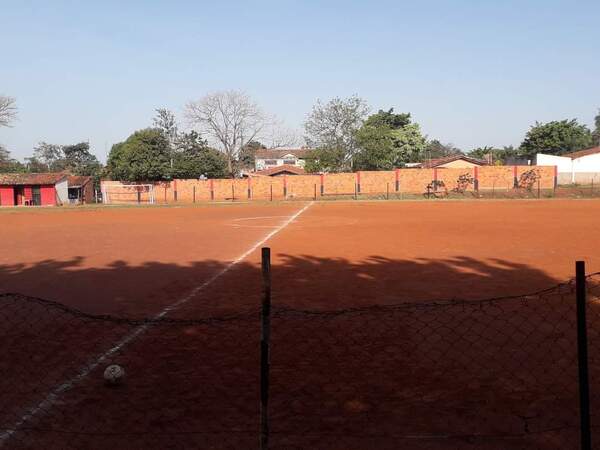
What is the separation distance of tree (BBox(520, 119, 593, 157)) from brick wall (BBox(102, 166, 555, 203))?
2303 centimetres

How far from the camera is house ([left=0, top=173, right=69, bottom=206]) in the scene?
53.2 m

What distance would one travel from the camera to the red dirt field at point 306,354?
4.32m

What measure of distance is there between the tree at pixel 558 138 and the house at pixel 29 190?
2339 inches

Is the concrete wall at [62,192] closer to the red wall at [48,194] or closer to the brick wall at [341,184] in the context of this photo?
the red wall at [48,194]

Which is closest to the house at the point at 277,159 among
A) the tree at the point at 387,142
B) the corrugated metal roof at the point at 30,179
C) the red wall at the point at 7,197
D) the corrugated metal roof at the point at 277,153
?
the corrugated metal roof at the point at 277,153

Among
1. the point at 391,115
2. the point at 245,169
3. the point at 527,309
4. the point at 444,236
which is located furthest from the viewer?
the point at 245,169

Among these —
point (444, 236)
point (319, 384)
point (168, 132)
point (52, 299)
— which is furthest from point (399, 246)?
point (168, 132)

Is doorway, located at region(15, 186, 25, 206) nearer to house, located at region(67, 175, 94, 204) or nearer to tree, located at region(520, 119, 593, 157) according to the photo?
house, located at region(67, 175, 94, 204)

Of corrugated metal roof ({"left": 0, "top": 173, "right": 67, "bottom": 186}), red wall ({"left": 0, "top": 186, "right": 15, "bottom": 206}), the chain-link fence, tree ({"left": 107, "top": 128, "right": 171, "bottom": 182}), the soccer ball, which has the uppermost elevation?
tree ({"left": 107, "top": 128, "right": 171, "bottom": 182})

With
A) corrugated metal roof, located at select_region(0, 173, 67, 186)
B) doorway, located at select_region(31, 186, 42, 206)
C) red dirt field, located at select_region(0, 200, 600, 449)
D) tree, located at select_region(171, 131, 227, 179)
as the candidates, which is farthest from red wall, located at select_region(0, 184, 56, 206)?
red dirt field, located at select_region(0, 200, 600, 449)

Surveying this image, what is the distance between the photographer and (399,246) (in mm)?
15594

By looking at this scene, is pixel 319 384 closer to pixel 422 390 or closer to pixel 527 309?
pixel 422 390

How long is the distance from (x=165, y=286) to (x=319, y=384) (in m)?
5.91

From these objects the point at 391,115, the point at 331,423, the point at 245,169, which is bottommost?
the point at 331,423
